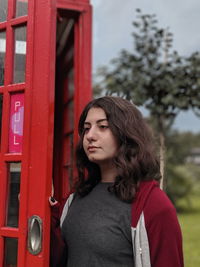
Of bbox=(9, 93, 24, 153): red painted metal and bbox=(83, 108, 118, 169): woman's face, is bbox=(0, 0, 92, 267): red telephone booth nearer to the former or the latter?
bbox=(9, 93, 24, 153): red painted metal

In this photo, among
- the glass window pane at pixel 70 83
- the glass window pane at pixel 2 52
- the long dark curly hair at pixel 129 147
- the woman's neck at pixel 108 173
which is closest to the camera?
the long dark curly hair at pixel 129 147

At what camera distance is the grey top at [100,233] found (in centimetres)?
141

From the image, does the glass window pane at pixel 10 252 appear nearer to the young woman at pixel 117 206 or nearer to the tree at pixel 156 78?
the young woman at pixel 117 206

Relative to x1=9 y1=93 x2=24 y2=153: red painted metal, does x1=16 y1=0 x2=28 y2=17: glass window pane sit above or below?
above

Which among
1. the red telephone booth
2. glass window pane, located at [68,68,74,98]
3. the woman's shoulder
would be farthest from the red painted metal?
glass window pane, located at [68,68,74,98]

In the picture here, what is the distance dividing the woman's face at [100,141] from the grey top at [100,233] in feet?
Answer: 0.52

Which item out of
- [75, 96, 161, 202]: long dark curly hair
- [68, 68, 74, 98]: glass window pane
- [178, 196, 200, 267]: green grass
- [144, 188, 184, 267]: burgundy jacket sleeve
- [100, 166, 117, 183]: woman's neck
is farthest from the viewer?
[178, 196, 200, 267]: green grass

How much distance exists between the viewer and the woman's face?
1501 millimetres

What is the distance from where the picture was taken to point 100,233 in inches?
56.2

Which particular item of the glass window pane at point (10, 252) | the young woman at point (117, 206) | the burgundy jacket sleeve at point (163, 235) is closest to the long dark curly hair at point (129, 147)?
the young woman at point (117, 206)

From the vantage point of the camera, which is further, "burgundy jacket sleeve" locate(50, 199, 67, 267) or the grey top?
"burgundy jacket sleeve" locate(50, 199, 67, 267)

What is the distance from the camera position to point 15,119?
167 centimetres

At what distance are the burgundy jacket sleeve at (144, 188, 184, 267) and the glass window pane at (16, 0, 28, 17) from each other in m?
1.01

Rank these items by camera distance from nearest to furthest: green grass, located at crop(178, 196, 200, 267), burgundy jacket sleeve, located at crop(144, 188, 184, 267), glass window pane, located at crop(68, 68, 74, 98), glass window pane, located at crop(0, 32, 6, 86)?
burgundy jacket sleeve, located at crop(144, 188, 184, 267)
glass window pane, located at crop(0, 32, 6, 86)
glass window pane, located at crop(68, 68, 74, 98)
green grass, located at crop(178, 196, 200, 267)
